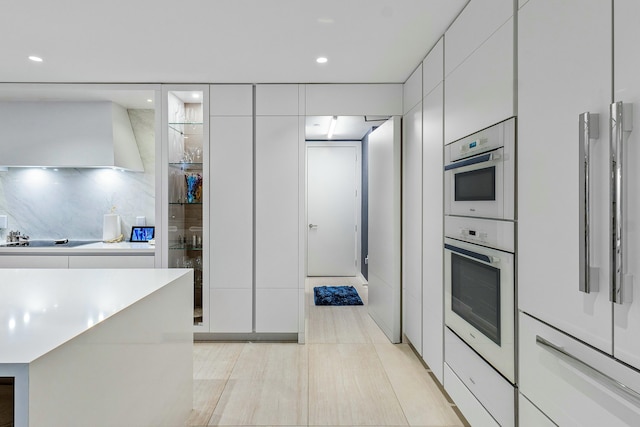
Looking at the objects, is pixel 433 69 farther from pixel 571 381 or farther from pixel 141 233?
pixel 141 233

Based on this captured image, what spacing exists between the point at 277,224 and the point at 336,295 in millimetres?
2095

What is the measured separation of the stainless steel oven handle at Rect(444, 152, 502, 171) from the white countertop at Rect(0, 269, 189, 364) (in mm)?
1745

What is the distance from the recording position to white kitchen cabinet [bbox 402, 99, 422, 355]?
302 cm

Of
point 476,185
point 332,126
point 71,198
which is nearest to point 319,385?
point 476,185

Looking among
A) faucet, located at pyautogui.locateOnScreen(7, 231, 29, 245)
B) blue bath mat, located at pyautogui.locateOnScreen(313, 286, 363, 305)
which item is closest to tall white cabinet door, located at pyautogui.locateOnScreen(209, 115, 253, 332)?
blue bath mat, located at pyautogui.locateOnScreen(313, 286, 363, 305)

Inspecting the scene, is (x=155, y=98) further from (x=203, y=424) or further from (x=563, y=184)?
(x=563, y=184)

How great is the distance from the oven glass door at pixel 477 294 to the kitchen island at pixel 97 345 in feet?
5.36

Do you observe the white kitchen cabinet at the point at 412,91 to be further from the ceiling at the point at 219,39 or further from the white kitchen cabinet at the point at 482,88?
the white kitchen cabinet at the point at 482,88

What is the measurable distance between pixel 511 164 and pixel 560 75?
44 centimetres

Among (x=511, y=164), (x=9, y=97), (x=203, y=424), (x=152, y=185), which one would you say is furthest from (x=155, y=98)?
(x=511, y=164)

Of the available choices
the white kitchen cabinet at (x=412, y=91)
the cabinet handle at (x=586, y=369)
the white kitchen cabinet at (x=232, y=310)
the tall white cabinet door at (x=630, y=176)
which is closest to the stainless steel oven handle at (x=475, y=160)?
the tall white cabinet door at (x=630, y=176)

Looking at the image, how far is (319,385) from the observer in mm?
2701

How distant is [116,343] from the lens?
1.35m

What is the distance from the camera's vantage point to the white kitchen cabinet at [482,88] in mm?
1677
